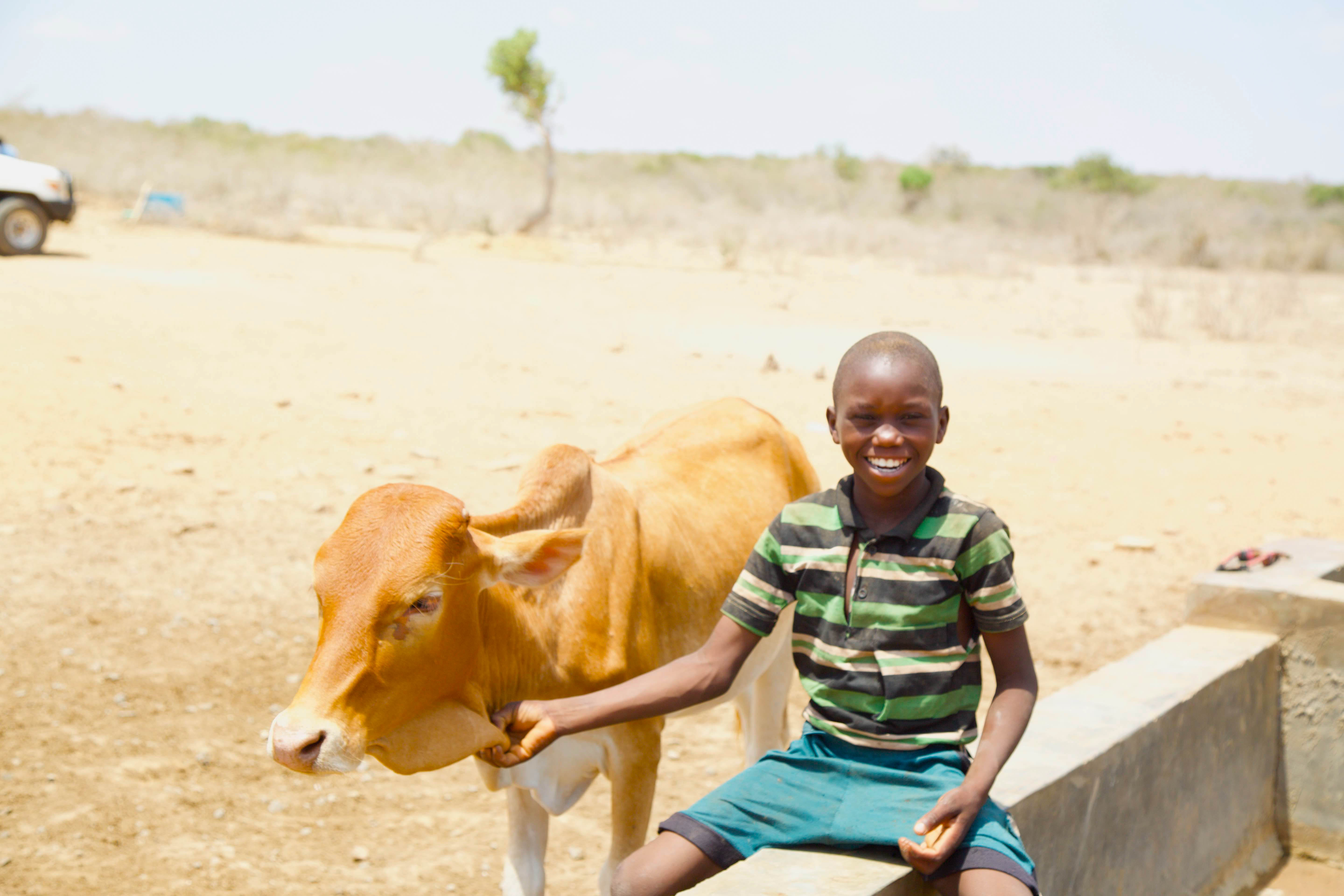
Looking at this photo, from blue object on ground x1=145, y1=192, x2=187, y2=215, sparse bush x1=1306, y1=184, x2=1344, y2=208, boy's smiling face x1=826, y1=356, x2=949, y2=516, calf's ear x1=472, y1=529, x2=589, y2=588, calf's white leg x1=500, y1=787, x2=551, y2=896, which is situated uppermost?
sparse bush x1=1306, y1=184, x2=1344, y2=208

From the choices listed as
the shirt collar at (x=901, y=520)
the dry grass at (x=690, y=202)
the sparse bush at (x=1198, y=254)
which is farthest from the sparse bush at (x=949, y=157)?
the shirt collar at (x=901, y=520)

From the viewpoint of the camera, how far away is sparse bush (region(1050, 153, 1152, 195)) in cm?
5025

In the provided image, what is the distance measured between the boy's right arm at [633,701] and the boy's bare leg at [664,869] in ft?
0.88

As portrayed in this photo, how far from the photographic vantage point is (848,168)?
5647cm

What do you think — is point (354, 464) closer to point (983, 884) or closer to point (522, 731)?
point (522, 731)

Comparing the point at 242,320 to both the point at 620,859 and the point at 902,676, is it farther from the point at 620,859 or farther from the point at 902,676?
the point at 902,676

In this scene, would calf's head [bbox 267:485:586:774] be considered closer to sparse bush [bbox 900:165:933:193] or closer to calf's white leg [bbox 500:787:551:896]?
calf's white leg [bbox 500:787:551:896]

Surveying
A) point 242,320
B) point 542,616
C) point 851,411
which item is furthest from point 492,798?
point 242,320

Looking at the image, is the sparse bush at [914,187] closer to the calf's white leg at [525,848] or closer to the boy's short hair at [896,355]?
the calf's white leg at [525,848]

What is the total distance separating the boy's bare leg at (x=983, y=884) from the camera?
2281mm

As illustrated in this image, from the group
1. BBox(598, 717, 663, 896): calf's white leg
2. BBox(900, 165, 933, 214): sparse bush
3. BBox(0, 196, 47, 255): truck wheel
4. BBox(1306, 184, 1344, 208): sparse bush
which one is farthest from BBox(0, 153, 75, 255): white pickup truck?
BBox(1306, 184, 1344, 208): sparse bush

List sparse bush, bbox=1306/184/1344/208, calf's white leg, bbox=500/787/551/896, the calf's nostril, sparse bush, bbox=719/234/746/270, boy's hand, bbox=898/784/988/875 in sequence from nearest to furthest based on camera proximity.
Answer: the calf's nostril
boy's hand, bbox=898/784/988/875
calf's white leg, bbox=500/787/551/896
sparse bush, bbox=719/234/746/270
sparse bush, bbox=1306/184/1344/208

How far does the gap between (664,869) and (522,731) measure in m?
0.42

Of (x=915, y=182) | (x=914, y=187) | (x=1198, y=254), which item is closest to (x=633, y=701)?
(x=1198, y=254)
